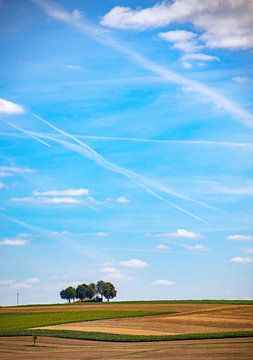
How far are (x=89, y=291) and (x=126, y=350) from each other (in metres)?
129

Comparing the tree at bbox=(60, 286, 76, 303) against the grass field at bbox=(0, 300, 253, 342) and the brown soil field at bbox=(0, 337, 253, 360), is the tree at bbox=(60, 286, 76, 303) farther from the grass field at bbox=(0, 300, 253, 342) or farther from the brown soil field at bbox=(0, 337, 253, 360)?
the brown soil field at bbox=(0, 337, 253, 360)

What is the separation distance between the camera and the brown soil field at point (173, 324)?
61.7 metres

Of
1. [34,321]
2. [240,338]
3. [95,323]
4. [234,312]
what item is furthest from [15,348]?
[234,312]

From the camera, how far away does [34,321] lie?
258ft

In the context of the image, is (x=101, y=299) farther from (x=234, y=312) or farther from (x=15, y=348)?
(x=15, y=348)

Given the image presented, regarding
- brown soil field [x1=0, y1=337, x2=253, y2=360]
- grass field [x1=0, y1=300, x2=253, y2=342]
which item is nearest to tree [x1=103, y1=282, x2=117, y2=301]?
grass field [x1=0, y1=300, x2=253, y2=342]

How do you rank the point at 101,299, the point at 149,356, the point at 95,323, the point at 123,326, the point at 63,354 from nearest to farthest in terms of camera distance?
the point at 149,356 → the point at 63,354 → the point at 123,326 → the point at 95,323 → the point at 101,299

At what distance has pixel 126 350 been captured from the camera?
148 feet

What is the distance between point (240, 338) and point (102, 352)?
14.3 meters

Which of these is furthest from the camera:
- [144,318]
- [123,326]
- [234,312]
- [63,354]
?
[234,312]

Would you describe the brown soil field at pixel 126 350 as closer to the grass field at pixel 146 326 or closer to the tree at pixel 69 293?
the grass field at pixel 146 326

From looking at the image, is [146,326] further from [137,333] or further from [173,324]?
[137,333]

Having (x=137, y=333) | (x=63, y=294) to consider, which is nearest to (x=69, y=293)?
(x=63, y=294)

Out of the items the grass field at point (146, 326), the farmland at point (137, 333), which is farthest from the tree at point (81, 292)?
the farmland at point (137, 333)
